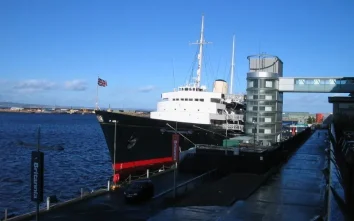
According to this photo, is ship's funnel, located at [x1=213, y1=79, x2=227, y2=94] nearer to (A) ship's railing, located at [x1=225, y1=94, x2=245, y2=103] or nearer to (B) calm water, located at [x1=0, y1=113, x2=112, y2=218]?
(A) ship's railing, located at [x1=225, y1=94, x2=245, y2=103]

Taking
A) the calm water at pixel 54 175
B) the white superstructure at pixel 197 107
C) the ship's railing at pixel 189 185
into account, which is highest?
the white superstructure at pixel 197 107

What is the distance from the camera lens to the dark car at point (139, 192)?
2219cm

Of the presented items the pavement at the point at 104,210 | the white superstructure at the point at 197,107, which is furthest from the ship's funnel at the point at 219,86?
the pavement at the point at 104,210

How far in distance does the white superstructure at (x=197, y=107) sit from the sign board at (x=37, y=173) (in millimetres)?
34313

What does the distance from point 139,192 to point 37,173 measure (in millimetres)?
8895

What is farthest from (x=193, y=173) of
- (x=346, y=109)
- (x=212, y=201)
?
(x=346, y=109)

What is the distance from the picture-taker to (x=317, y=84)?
49188 mm

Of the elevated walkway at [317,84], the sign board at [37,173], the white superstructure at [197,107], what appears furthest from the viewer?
the white superstructure at [197,107]

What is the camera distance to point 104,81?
111ft

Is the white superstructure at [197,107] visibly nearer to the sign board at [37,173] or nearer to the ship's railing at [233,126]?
the ship's railing at [233,126]

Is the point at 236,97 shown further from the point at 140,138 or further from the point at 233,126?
the point at 140,138

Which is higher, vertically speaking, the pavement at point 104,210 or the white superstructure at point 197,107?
the white superstructure at point 197,107

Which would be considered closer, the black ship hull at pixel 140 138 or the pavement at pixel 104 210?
the pavement at pixel 104 210

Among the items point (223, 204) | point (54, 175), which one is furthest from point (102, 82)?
point (223, 204)
